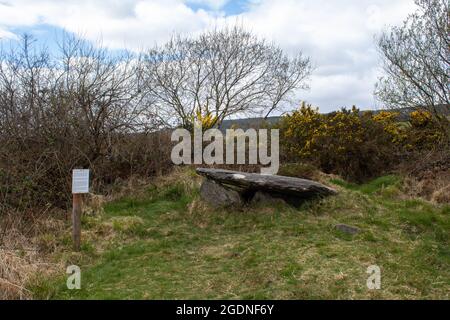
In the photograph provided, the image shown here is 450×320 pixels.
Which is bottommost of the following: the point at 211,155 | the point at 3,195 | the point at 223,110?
the point at 3,195

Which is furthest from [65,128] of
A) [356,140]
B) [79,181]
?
[356,140]

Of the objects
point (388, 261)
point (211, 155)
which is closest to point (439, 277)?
point (388, 261)

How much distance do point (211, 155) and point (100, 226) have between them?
4.65 m

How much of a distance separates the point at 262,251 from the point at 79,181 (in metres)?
2.55

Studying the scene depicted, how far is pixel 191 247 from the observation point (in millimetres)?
5797

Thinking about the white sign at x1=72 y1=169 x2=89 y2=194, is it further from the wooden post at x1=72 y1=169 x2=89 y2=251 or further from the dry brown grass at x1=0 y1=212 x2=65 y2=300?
the dry brown grass at x1=0 y1=212 x2=65 y2=300

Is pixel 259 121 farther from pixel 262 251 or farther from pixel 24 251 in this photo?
pixel 24 251

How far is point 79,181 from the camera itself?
215 inches

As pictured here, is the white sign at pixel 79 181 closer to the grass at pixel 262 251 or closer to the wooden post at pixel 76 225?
the wooden post at pixel 76 225

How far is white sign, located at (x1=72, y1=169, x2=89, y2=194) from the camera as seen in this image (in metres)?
5.41

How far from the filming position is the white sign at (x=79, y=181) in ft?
17.7

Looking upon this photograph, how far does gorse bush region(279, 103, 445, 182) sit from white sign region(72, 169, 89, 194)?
683cm

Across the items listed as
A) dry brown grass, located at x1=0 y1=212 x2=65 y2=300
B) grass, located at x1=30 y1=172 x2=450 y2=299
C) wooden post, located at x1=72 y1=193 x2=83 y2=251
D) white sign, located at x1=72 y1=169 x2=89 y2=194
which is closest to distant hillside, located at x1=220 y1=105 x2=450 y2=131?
grass, located at x1=30 y1=172 x2=450 y2=299
